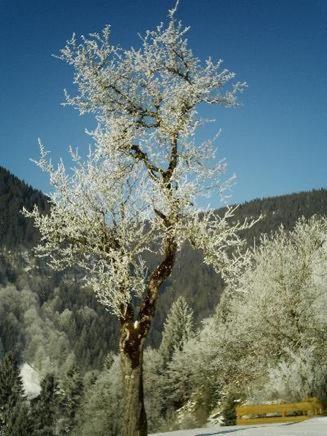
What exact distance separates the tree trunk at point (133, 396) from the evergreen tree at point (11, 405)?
62.6 m

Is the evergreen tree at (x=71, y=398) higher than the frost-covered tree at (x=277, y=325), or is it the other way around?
the frost-covered tree at (x=277, y=325)

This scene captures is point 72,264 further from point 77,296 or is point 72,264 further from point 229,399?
point 77,296

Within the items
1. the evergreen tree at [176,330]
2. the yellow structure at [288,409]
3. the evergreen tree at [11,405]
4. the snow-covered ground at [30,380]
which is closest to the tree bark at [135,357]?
the yellow structure at [288,409]

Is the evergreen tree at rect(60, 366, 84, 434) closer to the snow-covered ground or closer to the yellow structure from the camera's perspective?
the snow-covered ground

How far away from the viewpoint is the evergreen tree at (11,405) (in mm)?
67750

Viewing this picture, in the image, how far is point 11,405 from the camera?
75812mm

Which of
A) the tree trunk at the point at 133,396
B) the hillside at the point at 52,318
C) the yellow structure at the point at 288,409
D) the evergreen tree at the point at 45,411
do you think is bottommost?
the evergreen tree at the point at 45,411

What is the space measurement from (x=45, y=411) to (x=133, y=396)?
231ft

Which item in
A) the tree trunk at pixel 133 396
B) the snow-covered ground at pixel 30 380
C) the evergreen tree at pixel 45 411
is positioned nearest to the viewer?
the tree trunk at pixel 133 396

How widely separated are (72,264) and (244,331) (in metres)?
18.8

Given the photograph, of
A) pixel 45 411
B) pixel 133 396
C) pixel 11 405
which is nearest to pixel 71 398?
pixel 45 411

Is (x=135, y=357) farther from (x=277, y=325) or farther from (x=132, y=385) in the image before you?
(x=277, y=325)

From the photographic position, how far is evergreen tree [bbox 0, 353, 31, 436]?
67750mm

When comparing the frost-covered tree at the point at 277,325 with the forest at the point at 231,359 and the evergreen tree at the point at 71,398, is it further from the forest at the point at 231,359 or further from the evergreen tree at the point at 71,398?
the evergreen tree at the point at 71,398
